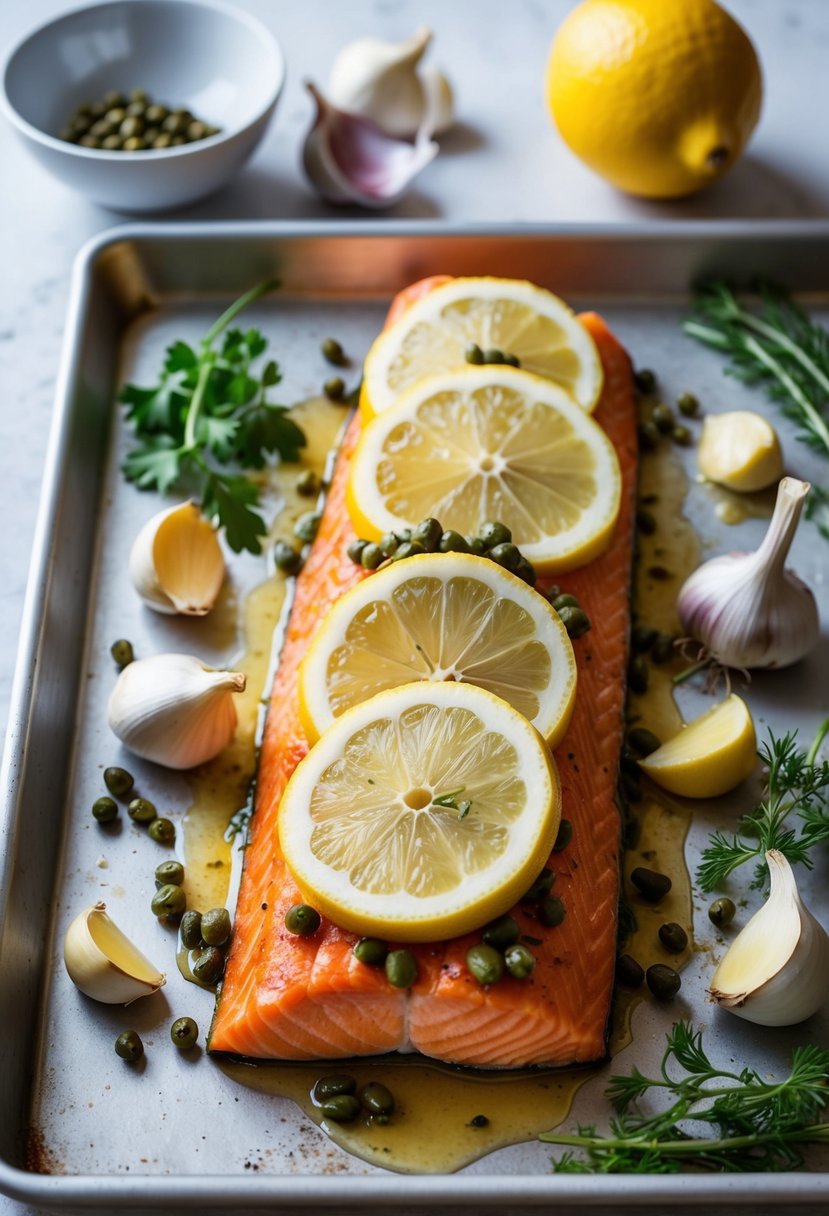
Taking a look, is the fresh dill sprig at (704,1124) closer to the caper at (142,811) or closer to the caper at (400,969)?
the caper at (400,969)

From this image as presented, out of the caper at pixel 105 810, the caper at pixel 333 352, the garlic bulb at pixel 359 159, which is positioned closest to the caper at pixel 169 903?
the caper at pixel 105 810

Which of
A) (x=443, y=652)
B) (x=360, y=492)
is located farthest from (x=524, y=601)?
(x=360, y=492)

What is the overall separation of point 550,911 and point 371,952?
352 mm

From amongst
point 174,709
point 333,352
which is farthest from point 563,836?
point 333,352

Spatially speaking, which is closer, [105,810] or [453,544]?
[453,544]

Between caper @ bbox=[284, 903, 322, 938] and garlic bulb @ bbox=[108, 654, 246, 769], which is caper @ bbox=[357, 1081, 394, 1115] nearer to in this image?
caper @ bbox=[284, 903, 322, 938]

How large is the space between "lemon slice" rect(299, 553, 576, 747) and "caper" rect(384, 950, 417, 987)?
0.49 meters

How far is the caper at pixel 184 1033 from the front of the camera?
2.52 m

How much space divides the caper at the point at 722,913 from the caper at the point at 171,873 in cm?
112

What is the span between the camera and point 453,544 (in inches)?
107

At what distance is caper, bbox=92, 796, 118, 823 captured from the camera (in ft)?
Answer: 9.30

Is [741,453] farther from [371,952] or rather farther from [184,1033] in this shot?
[184,1033]

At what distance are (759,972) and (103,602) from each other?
5.82 ft

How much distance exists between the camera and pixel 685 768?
283 centimetres
